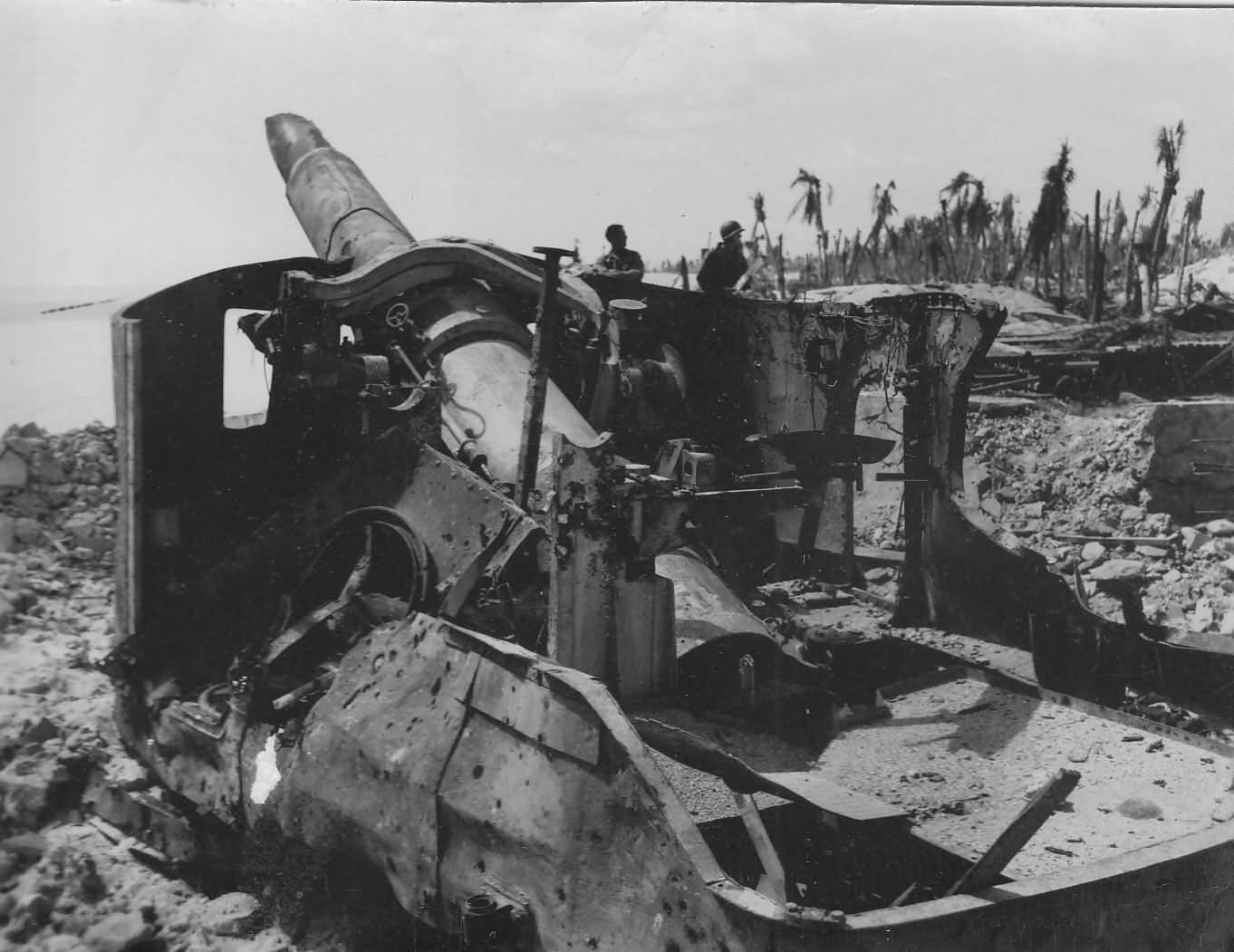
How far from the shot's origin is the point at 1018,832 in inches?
113

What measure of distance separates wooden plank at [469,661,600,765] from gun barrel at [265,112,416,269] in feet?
10.7

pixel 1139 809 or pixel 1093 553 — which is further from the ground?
pixel 1093 553

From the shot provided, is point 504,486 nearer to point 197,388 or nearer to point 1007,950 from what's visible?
point 197,388

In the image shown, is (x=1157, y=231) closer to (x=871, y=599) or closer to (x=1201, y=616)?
(x=1201, y=616)

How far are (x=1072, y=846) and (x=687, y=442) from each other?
2.10m

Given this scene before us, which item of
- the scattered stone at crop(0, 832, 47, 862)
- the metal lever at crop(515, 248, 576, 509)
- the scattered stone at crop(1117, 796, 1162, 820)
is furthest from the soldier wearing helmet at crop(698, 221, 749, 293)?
the scattered stone at crop(0, 832, 47, 862)

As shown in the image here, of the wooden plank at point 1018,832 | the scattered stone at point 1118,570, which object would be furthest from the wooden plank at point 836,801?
the scattered stone at point 1118,570

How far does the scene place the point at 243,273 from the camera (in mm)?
5363

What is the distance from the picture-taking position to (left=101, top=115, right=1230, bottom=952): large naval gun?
312cm

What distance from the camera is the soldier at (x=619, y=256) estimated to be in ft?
22.4

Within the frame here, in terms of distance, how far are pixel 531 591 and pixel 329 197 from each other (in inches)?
141

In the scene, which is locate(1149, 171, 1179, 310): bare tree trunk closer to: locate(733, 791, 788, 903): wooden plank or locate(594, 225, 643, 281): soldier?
locate(594, 225, 643, 281): soldier

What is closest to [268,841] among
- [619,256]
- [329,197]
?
[619,256]

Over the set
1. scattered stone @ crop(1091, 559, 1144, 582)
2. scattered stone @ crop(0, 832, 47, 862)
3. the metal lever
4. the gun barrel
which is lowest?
scattered stone @ crop(0, 832, 47, 862)
